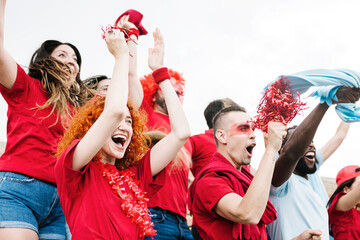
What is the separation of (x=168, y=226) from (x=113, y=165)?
0.88 m

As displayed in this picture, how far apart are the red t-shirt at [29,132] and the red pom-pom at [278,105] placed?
4.48 feet

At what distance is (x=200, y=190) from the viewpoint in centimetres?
278

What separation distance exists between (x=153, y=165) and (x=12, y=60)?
3.67ft

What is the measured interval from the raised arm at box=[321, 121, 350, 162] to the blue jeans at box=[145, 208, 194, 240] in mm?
2058

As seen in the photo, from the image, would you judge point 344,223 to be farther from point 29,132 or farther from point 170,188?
point 29,132

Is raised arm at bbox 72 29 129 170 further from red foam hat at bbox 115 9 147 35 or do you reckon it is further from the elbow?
red foam hat at bbox 115 9 147 35

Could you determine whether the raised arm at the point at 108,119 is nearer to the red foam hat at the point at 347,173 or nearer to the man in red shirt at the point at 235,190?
the man in red shirt at the point at 235,190

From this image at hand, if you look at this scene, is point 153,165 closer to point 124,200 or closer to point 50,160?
point 124,200

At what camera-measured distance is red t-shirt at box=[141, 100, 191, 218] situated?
3203mm

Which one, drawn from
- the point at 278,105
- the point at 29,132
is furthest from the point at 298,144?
the point at 29,132

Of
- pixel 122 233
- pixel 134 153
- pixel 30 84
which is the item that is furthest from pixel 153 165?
pixel 30 84

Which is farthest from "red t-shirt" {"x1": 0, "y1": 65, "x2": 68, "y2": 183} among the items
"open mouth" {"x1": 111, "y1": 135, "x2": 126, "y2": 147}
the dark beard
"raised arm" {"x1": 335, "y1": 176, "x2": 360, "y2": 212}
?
"raised arm" {"x1": 335, "y1": 176, "x2": 360, "y2": 212}

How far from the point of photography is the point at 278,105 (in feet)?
8.64

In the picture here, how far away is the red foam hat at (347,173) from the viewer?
4641mm
